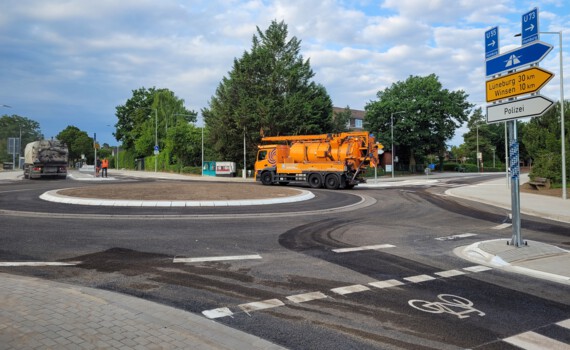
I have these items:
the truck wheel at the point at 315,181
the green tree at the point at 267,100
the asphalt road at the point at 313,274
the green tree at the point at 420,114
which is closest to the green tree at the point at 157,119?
the green tree at the point at 267,100

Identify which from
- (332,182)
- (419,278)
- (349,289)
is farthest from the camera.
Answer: (332,182)

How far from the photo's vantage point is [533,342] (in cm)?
379

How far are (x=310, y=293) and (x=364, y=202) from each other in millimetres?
12776

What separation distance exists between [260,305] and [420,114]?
55.4 meters

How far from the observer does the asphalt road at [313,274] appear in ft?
13.5

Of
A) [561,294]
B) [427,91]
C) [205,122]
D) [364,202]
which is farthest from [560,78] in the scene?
[427,91]

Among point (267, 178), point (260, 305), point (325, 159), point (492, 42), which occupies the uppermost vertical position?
point (492, 42)

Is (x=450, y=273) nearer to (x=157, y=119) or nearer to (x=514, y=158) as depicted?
(x=514, y=158)

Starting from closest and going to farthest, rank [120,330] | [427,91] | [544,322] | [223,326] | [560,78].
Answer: [120,330] < [223,326] < [544,322] < [560,78] < [427,91]

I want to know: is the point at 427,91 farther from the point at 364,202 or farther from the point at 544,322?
the point at 544,322

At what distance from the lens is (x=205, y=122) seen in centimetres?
4591

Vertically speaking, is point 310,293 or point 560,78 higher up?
point 560,78

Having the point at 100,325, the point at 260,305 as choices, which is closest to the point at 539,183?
the point at 260,305

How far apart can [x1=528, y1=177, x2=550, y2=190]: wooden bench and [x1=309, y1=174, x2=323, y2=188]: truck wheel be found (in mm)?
12747
